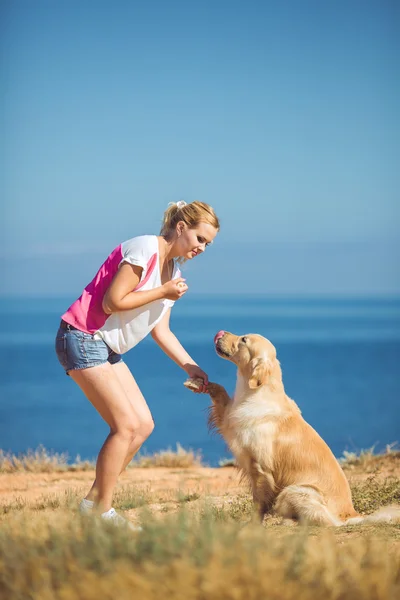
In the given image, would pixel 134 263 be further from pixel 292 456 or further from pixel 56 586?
pixel 56 586

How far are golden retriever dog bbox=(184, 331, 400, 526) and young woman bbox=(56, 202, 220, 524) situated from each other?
0.69m

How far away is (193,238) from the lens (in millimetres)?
5805

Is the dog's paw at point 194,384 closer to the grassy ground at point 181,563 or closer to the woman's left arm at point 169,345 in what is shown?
the woman's left arm at point 169,345

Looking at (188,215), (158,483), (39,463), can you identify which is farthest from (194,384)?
(39,463)

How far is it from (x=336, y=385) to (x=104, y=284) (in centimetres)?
5861

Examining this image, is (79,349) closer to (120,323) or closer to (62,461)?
(120,323)

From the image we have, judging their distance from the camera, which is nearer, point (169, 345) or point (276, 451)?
point (276, 451)

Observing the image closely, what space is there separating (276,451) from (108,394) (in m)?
1.50

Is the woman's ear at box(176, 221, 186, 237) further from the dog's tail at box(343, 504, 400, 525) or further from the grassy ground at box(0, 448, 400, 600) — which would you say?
the dog's tail at box(343, 504, 400, 525)

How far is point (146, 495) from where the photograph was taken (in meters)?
7.76

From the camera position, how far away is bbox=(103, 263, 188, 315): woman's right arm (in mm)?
5383

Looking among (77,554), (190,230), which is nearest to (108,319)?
(190,230)

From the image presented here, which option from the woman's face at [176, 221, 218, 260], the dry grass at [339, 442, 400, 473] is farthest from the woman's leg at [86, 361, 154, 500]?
the dry grass at [339, 442, 400, 473]

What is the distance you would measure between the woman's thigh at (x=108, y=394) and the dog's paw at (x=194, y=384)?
631 millimetres
